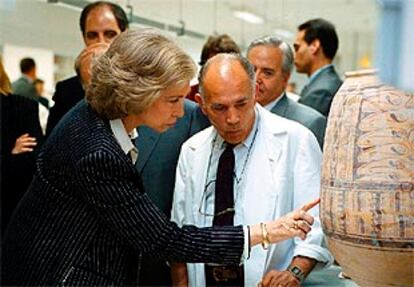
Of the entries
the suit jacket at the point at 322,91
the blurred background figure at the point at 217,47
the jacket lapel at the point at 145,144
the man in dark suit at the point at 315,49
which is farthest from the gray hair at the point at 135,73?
the man in dark suit at the point at 315,49

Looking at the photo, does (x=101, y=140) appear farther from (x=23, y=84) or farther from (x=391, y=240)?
(x=23, y=84)

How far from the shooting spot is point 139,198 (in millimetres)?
1154

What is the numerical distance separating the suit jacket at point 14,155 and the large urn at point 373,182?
1.37 metres

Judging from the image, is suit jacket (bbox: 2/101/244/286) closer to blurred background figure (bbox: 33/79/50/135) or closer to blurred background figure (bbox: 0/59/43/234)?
blurred background figure (bbox: 0/59/43/234)

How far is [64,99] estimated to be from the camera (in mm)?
2014

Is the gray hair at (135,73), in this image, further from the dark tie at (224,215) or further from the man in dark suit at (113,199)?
the dark tie at (224,215)

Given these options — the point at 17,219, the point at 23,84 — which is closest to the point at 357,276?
the point at 17,219

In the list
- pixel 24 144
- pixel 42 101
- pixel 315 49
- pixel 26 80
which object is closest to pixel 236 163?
pixel 24 144

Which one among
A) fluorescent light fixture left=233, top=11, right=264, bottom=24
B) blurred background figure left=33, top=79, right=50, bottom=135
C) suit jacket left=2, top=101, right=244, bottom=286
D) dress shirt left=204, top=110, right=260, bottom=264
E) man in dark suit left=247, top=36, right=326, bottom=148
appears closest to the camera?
suit jacket left=2, top=101, right=244, bottom=286

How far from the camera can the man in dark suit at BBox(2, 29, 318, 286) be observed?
115cm

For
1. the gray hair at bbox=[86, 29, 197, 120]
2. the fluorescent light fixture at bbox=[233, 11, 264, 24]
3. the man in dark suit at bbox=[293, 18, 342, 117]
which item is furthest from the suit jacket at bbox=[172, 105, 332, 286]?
the fluorescent light fixture at bbox=[233, 11, 264, 24]

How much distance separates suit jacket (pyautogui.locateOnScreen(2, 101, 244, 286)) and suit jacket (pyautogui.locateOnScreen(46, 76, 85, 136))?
2.53 ft

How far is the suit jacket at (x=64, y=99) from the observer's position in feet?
6.54

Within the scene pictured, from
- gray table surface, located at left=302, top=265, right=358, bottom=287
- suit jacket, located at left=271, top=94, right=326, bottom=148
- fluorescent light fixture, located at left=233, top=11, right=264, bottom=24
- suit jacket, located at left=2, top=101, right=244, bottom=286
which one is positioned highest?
fluorescent light fixture, located at left=233, top=11, right=264, bottom=24
